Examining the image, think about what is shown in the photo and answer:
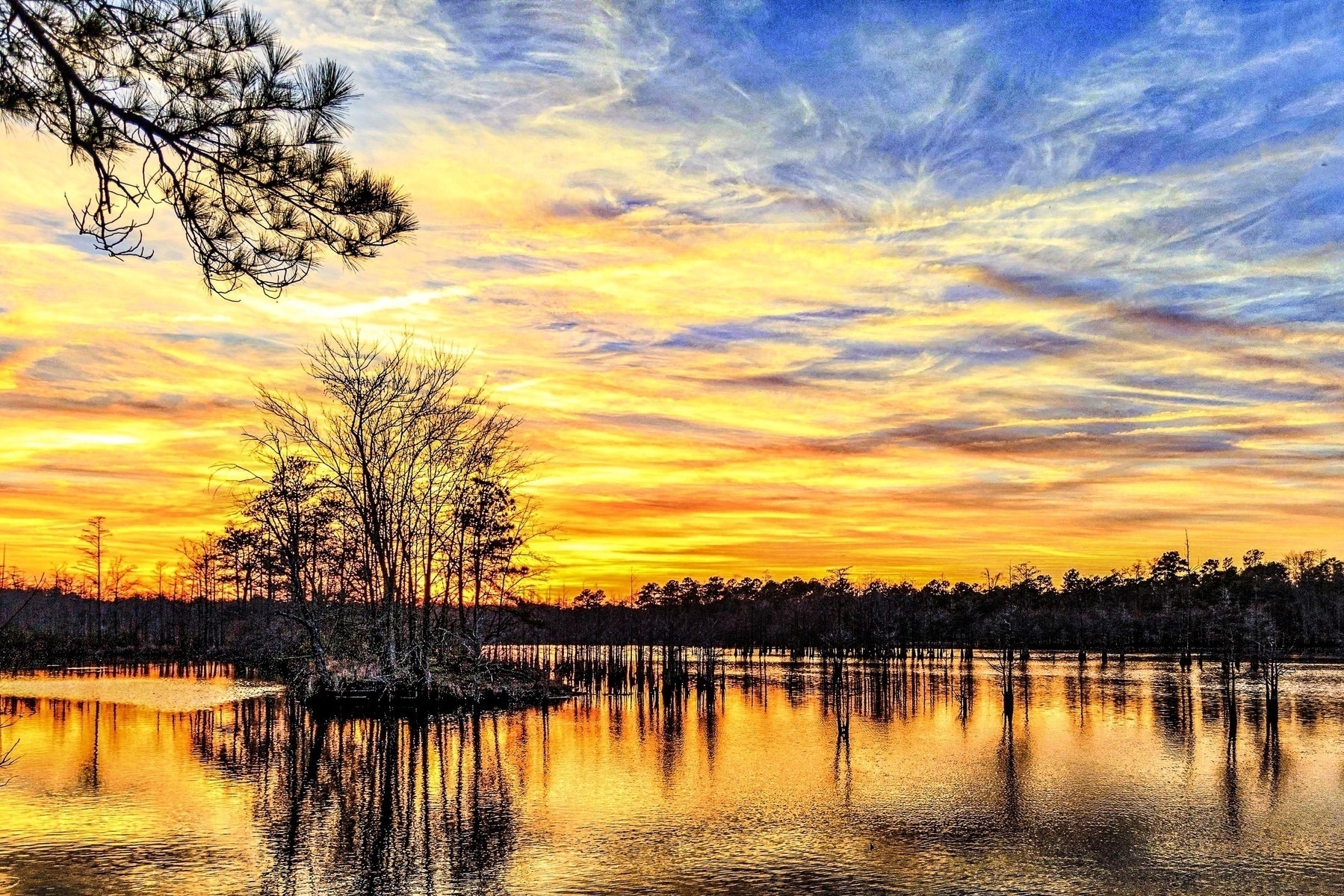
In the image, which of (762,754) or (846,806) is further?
(762,754)

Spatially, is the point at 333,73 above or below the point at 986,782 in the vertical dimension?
above

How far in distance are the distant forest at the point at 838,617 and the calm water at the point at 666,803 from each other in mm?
11684

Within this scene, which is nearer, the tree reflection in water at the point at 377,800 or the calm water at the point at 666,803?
the tree reflection in water at the point at 377,800

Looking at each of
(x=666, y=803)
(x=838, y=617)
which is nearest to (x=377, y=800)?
(x=666, y=803)

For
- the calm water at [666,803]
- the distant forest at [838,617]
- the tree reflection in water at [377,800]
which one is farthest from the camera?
the distant forest at [838,617]

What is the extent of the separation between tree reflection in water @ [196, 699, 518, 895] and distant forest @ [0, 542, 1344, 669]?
33.7 feet

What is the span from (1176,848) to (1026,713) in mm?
20540

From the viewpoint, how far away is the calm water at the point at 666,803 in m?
12.8

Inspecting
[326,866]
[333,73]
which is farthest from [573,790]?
[333,73]

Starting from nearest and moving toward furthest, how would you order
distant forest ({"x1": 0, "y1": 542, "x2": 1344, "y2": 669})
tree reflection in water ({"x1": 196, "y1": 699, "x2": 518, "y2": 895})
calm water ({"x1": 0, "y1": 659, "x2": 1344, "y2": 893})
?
1. tree reflection in water ({"x1": 196, "y1": 699, "x2": 518, "y2": 895})
2. calm water ({"x1": 0, "y1": 659, "x2": 1344, "y2": 893})
3. distant forest ({"x1": 0, "y1": 542, "x2": 1344, "y2": 669})

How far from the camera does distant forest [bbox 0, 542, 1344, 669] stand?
58.7 metres

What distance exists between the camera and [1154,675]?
5531 cm

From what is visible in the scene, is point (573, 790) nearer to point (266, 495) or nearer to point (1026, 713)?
point (1026, 713)

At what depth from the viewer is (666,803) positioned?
17.6m
